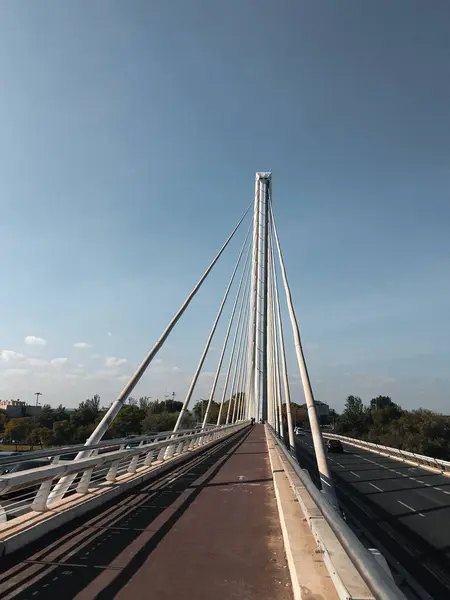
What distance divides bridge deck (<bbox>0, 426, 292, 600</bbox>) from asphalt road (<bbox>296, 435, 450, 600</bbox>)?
6284mm

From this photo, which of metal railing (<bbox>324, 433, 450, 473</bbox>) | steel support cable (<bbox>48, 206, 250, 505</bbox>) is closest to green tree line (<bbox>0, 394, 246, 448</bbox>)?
metal railing (<bbox>324, 433, 450, 473</bbox>)

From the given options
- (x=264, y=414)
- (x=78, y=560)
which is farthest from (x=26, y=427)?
(x=78, y=560)

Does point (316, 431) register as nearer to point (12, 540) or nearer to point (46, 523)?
point (46, 523)

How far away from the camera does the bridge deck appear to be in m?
4.32

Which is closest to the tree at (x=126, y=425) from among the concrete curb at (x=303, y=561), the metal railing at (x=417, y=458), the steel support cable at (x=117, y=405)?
the metal railing at (x=417, y=458)

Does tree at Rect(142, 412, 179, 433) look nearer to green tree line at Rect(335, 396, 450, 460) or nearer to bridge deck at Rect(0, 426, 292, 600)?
green tree line at Rect(335, 396, 450, 460)

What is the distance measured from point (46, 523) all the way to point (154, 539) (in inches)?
55.0

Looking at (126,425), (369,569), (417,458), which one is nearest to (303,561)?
(369,569)

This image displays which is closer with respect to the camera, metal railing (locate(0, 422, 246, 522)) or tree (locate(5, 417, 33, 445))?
metal railing (locate(0, 422, 246, 522))

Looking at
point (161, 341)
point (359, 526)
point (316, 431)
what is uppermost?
point (161, 341)

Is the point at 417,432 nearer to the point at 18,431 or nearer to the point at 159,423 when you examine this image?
the point at 159,423

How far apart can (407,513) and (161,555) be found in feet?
55.9

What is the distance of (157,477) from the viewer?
40.5 ft

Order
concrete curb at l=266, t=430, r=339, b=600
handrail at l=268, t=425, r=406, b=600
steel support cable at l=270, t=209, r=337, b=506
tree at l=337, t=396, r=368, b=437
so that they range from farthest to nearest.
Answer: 1. tree at l=337, t=396, r=368, b=437
2. steel support cable at l=270, t=209, r=337, b=506
3. concrete curb at l=266, t=430, r=339, b=600
4. handrail at l=268, t=425, r=406, b=600
